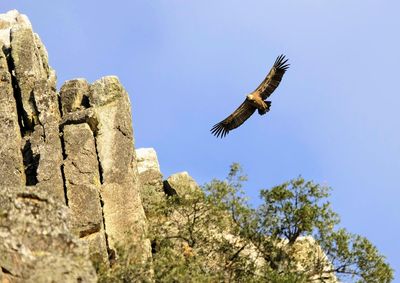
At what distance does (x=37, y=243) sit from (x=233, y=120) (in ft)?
88.2

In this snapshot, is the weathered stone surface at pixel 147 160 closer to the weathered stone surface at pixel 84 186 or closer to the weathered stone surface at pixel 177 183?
the weathered stone surface at pixel 177 183

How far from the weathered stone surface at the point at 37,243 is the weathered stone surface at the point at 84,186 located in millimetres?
16667

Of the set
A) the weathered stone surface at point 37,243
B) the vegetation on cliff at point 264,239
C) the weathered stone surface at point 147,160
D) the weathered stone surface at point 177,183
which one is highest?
the weathered stone surface at point 147,160

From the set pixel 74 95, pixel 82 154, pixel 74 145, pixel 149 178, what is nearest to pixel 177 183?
pixel 149 178

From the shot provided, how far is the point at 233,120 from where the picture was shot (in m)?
55.3

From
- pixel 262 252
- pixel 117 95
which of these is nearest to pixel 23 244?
pixel 262 252

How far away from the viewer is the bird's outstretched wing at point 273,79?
5275 centimetres

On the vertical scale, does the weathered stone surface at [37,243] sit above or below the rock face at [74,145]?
below

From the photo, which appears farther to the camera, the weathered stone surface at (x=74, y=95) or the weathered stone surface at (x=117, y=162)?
the weathered stone surface at (x=74, y=95)

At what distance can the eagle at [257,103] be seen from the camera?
5297cm

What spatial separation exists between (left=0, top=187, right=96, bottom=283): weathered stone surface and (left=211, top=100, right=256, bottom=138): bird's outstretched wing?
25.1 meters

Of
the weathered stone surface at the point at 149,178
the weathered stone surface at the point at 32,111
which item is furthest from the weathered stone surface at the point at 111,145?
the weathered stone surface at the point at 149,178

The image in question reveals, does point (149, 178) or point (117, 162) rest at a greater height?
point (149, 178)

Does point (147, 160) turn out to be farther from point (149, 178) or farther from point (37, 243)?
point (37, 243)
